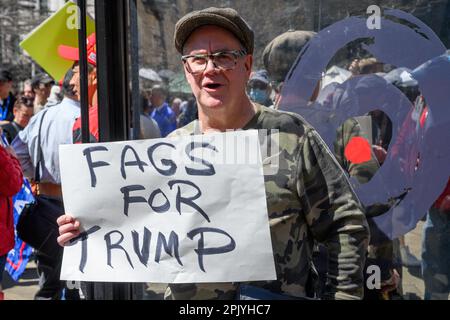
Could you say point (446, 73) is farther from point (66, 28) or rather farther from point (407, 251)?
point (66, 28)

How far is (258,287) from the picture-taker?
1.95 m

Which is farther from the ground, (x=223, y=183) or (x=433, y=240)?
(x=223, y=183)

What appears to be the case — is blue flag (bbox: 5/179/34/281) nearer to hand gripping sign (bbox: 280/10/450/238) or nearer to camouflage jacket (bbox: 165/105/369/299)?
hand gripping sign (bbox: 280/10/450/238)

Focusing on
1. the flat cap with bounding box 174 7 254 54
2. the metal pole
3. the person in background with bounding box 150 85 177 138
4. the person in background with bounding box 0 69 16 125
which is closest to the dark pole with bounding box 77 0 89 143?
the metal pole

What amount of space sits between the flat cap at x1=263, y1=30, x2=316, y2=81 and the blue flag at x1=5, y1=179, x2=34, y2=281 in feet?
8.50

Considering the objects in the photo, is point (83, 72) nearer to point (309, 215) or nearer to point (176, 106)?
point (176, 106)

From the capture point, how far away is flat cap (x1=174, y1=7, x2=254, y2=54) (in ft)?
6.40

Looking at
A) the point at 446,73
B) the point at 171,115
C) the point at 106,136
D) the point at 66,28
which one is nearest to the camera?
the point at 106,136

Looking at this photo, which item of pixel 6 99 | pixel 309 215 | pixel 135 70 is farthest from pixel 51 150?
pixel 6 99

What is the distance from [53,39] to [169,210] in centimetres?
238

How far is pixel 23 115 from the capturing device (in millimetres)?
6664

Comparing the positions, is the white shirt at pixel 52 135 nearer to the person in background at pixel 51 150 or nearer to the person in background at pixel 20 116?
the person in background at pixel 51 150

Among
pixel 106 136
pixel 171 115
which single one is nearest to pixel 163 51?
pixel 171 115
